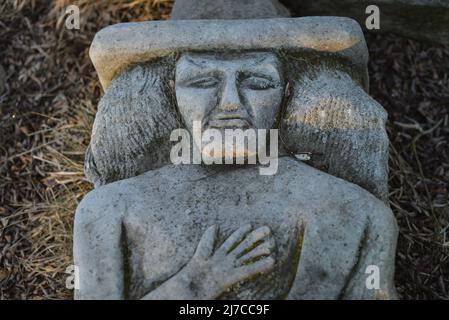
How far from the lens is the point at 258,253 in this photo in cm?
245

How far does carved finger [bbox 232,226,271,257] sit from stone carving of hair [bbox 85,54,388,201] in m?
0.44

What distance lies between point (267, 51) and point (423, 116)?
4.16 feet

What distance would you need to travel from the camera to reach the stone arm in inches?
95.8

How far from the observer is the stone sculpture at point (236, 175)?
245cm

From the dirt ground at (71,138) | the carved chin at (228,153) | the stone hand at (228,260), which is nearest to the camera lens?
the stone hand at (228,260)

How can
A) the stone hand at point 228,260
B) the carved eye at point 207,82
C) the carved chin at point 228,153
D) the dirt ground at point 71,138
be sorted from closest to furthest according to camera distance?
the stone hand at point 228,260 < the carved chin at point 228,153 < the carved eye at point 207,82 < the dirt ground at point 71,138

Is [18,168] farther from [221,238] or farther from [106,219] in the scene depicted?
[221,238]

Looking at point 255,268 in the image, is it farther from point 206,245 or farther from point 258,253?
point 206,245

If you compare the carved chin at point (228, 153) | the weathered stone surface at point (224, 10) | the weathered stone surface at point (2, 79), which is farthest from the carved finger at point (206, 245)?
the weathered stone surface at point (2, 79)

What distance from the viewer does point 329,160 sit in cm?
279

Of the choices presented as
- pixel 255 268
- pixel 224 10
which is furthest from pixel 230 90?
pixel 255 268

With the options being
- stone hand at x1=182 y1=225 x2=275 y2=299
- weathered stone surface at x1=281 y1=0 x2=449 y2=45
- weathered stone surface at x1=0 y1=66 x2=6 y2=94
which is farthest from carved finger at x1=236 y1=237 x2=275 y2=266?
weathered stone surface at x1=0 y1=66 x2=6 y2=94

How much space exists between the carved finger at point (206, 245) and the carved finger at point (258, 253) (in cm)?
10

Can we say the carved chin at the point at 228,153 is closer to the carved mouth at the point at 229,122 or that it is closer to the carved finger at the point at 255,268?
the carved mouth at the point at 229,122
